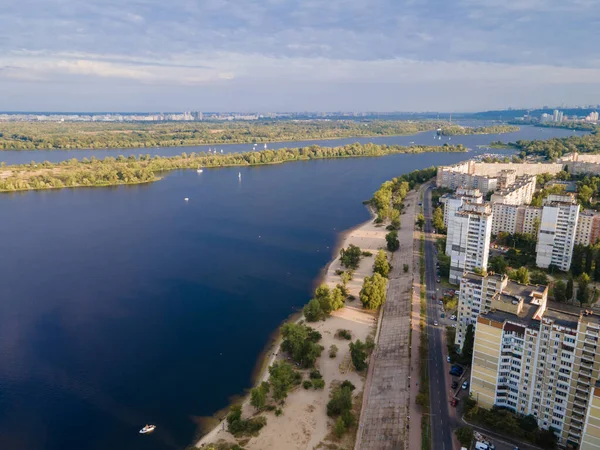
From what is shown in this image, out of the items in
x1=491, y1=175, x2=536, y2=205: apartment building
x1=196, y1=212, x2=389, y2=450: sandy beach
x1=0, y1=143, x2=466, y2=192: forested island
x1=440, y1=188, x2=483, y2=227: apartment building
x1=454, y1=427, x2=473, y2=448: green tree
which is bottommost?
x1=196, y1=212, x2=389, y2=450: sandy beach

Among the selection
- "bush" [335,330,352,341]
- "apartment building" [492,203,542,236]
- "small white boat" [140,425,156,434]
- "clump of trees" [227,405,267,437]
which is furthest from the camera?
"apartment building" [492,203,542,236]

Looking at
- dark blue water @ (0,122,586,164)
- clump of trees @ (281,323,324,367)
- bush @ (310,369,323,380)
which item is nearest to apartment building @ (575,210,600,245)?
clump of trees @ (281,323,324,367)

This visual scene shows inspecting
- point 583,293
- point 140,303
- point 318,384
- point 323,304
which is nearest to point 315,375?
point 318,384

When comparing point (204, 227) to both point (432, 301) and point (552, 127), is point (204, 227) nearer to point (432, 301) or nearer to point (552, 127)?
point (432, 301)

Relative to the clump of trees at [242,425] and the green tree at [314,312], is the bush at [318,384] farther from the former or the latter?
the green tree at [314,312]

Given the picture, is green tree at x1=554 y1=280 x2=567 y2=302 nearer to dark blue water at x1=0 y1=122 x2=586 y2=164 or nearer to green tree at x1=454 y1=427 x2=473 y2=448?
green tree at x1=454 y1=427 x2=473 y2=448

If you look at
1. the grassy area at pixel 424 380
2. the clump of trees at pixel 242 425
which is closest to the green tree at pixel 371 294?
the grassy area at pixel 424 380
